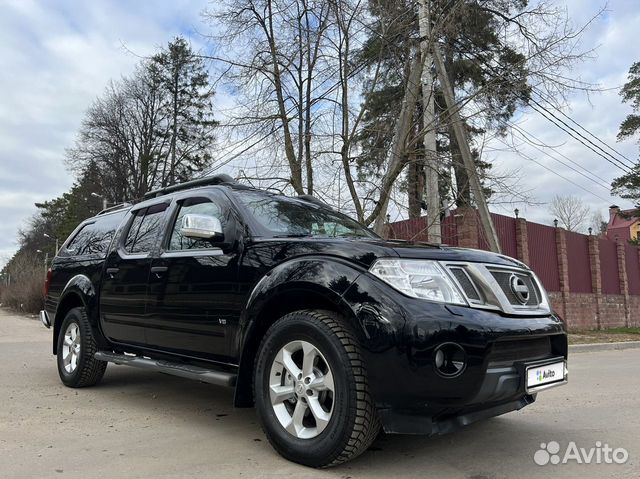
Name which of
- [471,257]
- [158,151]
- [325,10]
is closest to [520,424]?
[471,257]

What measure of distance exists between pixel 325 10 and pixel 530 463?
28.0 feet

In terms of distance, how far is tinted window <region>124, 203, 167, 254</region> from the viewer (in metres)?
5.14

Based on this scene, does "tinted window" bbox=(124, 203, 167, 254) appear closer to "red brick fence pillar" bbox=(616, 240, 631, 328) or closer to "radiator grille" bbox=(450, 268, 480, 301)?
"radiator grille" bbox=(450, 268, 480, 301)

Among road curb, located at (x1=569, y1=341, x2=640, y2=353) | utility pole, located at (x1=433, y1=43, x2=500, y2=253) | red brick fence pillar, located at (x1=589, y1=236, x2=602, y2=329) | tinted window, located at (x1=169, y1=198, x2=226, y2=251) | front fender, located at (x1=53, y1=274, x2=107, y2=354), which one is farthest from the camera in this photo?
red brick fence pillar, located at (x1=589, y1=236, x2=602, y2=329)

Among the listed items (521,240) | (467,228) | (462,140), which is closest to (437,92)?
(462,140)

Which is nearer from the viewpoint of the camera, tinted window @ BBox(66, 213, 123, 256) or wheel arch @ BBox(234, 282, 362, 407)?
wheel arch @ BBox(234, 282, 362, 407)

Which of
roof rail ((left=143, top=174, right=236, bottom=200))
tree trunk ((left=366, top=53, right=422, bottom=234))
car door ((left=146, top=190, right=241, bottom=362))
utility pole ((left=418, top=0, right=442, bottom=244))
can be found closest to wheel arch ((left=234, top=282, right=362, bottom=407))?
car door ((left=146, top=190, right=241, bottom=362))

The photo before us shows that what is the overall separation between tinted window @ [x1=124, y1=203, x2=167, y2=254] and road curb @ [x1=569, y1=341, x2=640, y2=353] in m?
9.64

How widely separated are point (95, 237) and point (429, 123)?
20.4 feet

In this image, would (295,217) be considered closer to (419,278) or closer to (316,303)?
(316,303)

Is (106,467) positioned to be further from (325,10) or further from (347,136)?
(325,10)

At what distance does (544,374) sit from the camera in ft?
11.4

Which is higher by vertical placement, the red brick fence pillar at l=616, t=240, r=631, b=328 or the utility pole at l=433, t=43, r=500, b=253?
the utility pole at l=433, t=43, r=500, b=253

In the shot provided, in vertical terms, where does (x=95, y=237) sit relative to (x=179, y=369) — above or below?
above
